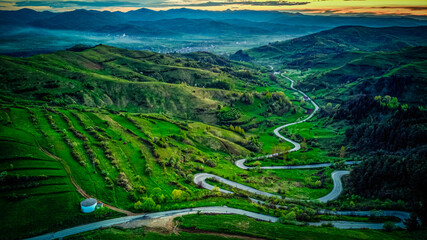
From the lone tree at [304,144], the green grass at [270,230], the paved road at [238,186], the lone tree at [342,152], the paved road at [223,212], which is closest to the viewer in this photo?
the paved road at [223,212]

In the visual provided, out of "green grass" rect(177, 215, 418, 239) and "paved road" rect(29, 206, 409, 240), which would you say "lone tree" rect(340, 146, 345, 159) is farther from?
"green grass" rect(177, 215, 418, 239)

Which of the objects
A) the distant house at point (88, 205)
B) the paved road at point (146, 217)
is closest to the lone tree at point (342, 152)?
the paved road at point (146, 217)

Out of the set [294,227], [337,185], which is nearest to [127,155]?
[294,227]

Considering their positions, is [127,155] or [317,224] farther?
[127,155]

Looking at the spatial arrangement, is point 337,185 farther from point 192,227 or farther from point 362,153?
point 192,227

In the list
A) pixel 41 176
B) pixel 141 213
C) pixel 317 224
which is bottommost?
pixel 317 224

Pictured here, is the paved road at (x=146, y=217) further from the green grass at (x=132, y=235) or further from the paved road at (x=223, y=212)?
the green grass at (x=132, y=235)

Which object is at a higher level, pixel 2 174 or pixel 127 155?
pixel 2 174

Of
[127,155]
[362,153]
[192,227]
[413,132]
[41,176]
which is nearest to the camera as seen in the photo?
[192,227]

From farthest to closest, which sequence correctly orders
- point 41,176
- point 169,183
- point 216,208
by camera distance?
1. point 169,183
2. point 216,208
3. point 41,176

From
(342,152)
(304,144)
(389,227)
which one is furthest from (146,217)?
(304,144)
